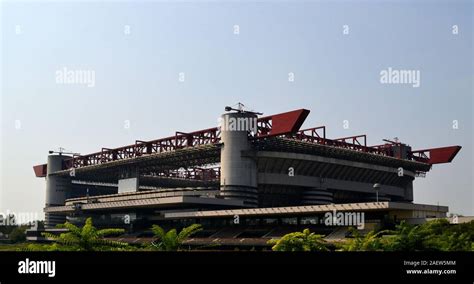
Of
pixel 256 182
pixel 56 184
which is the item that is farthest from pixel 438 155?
pixel 56 184

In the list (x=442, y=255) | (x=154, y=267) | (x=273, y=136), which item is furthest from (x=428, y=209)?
(x=154, y=267)

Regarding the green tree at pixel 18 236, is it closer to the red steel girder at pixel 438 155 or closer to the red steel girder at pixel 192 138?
the red steel girder at pixel 192 138

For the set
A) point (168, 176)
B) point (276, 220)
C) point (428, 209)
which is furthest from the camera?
point (168, 176)

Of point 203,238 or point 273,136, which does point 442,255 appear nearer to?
point 203,238

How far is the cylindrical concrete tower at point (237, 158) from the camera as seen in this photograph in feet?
352

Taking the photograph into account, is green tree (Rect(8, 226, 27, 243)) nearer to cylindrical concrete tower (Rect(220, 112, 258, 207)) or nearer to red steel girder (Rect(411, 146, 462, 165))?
cylindrical concrete tower (Rect(220, 112, 258, 207))

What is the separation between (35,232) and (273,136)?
2874 inches

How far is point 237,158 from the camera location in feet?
354

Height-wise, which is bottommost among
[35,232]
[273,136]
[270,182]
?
[35,232]

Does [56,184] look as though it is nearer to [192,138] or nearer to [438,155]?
[192,138]

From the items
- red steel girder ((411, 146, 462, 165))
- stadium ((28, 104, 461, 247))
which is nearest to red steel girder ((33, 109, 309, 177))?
stadium ((28, 104, 461, 247))

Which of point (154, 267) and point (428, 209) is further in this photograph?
point (428, 209)

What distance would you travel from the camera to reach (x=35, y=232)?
141 meters

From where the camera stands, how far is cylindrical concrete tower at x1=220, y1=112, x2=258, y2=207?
352 ft
